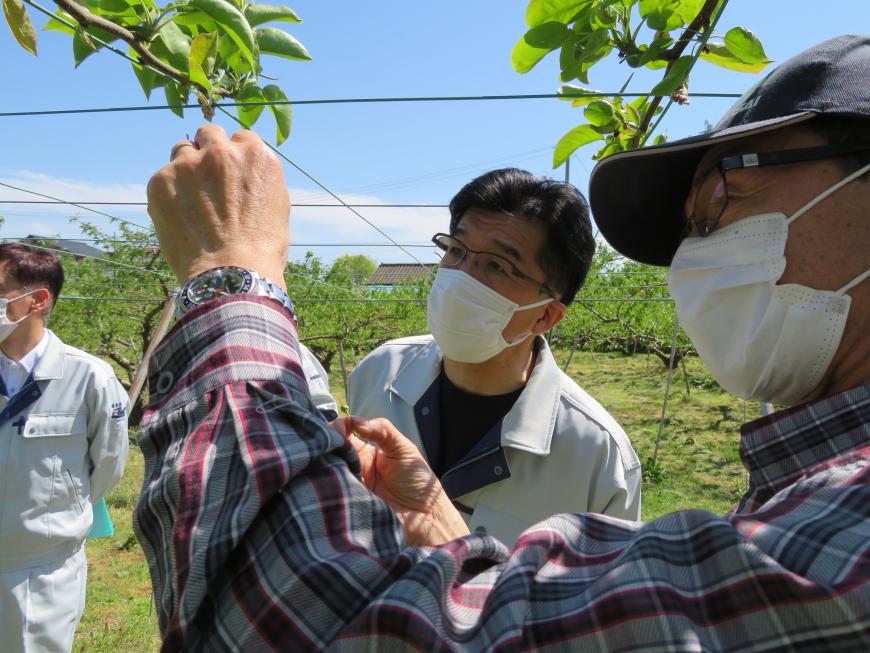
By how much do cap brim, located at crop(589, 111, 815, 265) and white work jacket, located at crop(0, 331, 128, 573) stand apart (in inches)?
107

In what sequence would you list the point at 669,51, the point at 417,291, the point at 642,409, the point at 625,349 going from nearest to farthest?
the point at 669,51
the point at 642,409
the point at 417,291
the point at 625,349

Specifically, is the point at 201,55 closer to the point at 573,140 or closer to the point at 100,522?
the point at 573,140

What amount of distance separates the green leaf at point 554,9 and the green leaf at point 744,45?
0.29 m

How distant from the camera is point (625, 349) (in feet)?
64.1

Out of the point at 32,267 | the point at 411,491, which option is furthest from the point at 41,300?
the point at 411,491

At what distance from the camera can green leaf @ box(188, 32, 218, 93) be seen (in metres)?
1.10

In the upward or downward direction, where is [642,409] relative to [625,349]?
upward

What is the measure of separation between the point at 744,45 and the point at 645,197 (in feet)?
1.12

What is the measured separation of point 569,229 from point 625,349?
1806 centimetres

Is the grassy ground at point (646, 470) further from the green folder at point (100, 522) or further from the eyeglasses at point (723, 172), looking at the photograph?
the eyeglasses at point (723, 172)

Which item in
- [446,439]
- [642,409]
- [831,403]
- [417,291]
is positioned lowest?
[642,409]

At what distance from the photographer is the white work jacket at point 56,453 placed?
9.69 feet

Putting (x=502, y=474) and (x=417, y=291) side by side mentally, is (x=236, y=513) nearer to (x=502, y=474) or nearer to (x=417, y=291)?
(x=502, y=474)

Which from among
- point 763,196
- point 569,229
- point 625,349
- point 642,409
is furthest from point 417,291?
point 763,196
